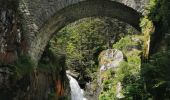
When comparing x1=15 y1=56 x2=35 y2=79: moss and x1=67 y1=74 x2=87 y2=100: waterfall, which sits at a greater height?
x1=15 y1=56 x2=35 y2=79: moss

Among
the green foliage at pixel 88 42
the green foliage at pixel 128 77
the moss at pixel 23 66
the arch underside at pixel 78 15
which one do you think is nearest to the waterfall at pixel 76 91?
the green foliage at pixel 88 42


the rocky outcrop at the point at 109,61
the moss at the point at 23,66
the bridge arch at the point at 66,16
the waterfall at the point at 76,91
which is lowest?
the waterfall at the point at 76,91

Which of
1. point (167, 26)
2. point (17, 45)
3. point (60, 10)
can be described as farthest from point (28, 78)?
point (167, 26)

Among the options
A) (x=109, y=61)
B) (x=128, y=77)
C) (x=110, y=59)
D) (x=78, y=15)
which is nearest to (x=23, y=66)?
(x=78, y=15)

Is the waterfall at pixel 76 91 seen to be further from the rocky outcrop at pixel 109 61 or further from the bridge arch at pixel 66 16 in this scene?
the bridge arch at pixel 66 16

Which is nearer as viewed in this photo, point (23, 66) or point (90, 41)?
point (23, 66)

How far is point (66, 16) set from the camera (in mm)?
14570

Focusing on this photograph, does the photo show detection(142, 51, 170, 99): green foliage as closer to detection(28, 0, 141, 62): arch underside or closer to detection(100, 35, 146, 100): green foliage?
detection(100, 35, 146, 100): green foliage

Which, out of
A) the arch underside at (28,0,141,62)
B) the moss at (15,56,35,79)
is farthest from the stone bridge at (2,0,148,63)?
the moss at (15,56,35,79)

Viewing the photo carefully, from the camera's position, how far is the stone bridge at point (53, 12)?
13602 millimetres

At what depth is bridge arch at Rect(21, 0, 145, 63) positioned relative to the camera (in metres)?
13.8

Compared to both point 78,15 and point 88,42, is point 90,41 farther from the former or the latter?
point 78,15

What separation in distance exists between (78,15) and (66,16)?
1.56 feet

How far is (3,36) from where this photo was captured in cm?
1325
